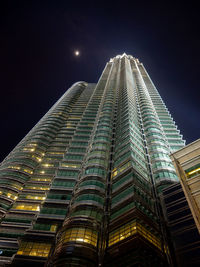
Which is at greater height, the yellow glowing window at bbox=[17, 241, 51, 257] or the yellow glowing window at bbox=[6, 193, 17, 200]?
the yellow glowing window at bbox=[6, 193, 17, 200]

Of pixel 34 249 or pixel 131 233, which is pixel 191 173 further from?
pixel 34 249

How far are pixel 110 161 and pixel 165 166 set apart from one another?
14557mm

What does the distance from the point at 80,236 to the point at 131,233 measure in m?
8.37

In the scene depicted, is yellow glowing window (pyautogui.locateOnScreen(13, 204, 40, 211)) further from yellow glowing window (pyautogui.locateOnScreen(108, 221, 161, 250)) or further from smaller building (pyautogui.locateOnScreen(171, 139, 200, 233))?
smaller building (pyautogui.locateOnScreen(171, 139, 200, 233))

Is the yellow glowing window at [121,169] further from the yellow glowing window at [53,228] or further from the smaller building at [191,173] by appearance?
the smaller building at [191,173]

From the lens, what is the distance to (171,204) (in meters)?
41.3

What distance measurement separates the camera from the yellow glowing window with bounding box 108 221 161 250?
3294cm

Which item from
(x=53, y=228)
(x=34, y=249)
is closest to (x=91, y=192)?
(x=53, y=228)

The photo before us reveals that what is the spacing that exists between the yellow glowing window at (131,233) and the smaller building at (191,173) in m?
11.8

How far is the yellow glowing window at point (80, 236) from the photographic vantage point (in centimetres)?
3303

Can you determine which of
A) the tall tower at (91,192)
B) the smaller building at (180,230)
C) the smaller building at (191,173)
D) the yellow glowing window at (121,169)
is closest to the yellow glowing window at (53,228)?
the tall tower at (91,192)

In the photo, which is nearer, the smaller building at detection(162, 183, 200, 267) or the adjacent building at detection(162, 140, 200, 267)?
the adjacent building at detection(162, 140, 200, 267)

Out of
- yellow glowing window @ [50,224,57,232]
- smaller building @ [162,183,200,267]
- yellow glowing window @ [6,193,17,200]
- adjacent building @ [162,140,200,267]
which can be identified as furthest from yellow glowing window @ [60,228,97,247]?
yellow glowing window @ [6,193,17,200]

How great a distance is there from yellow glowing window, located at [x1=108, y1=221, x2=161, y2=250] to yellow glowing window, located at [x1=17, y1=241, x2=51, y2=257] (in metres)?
12.6
